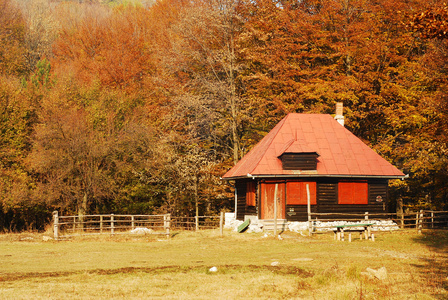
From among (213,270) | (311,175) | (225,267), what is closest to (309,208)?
(311,175)

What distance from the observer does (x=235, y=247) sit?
23891mm

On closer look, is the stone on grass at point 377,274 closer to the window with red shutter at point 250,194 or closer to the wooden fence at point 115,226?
the wooden fence at point 115,226

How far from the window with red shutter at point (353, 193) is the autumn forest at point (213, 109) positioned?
460 centimetres

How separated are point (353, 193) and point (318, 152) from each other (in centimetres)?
315

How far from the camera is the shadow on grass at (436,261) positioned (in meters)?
13.3

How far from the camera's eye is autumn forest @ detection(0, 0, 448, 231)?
35156 mm

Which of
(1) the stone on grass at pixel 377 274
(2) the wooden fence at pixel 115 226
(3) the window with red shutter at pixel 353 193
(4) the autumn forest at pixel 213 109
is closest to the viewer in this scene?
(1) the stone on grass at pixel 377 274

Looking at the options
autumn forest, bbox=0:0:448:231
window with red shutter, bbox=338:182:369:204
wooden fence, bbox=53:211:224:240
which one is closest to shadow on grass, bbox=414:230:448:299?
window with red shutter, bbox=338:182:369:204

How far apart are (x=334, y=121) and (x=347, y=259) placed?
54.1ft

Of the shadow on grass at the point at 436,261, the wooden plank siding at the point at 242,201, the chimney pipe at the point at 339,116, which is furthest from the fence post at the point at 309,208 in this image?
the chimney pipe at the point at 339,116

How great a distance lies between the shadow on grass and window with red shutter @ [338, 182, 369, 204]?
3915 mm

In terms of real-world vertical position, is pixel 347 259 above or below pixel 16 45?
below

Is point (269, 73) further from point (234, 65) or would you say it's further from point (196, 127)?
point (196, 127)

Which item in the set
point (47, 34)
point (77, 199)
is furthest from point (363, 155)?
point (47, 34)
